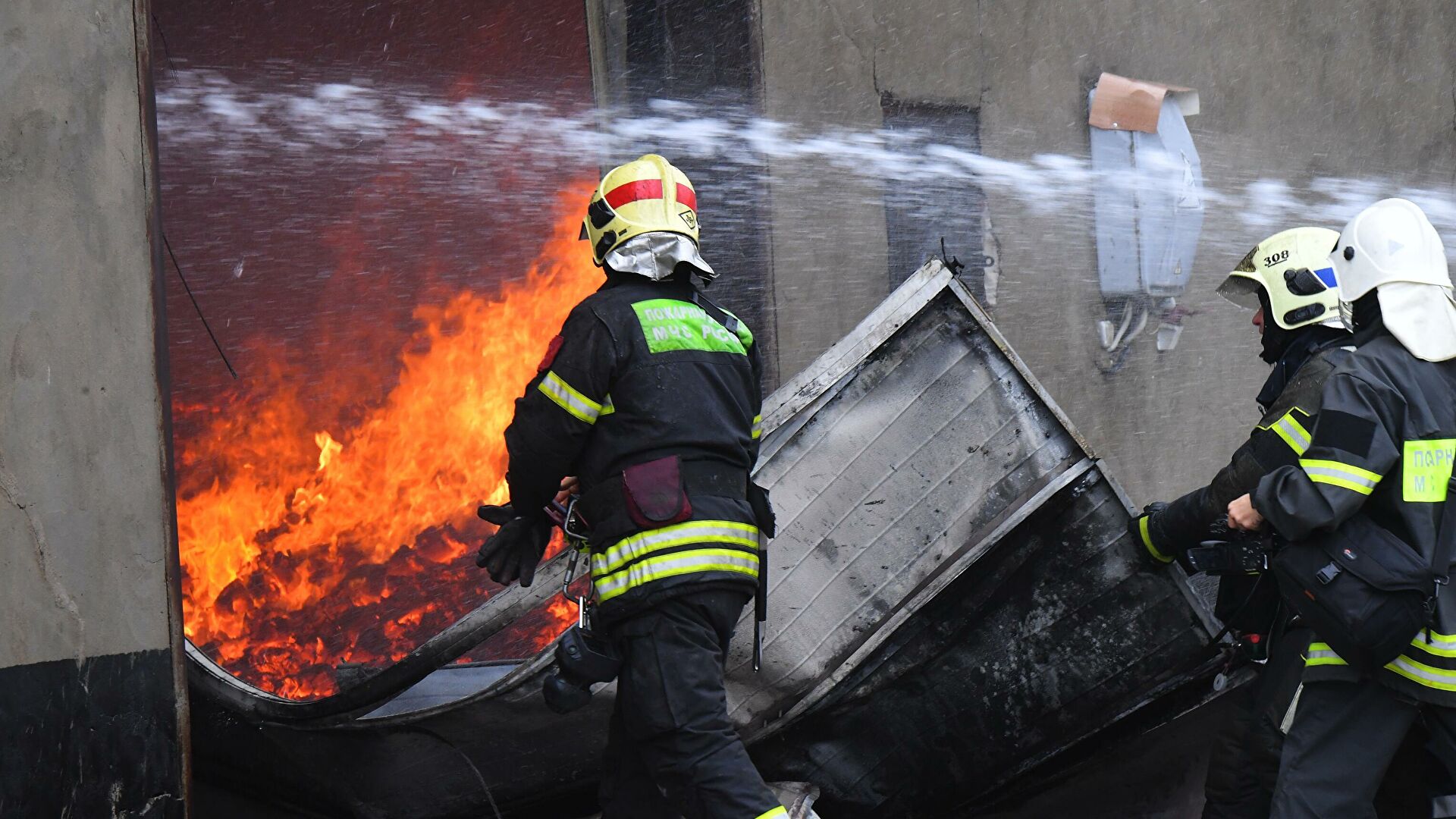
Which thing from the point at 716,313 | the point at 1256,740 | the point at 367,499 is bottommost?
the point at 1256,740

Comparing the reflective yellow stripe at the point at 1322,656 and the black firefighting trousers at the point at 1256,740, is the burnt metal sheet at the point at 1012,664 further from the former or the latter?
the reflective yellow stripe at the point at 1322,656

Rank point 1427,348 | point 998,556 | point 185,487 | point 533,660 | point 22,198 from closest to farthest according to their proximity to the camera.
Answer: point 22,198 < point 1427,348 < point 533,660 < point 998,556 < point 185,487

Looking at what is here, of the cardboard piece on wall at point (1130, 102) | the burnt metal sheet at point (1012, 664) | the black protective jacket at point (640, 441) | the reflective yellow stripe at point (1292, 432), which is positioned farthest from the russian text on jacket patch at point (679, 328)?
the cardboard piece on wall at point (1130, 102)

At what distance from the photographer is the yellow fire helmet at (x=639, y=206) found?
2.94 m

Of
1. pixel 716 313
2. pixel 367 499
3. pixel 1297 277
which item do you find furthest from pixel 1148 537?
pixel 367 499

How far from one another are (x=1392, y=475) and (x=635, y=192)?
6.18 feet

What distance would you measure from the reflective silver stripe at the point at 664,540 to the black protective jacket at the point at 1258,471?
1.28m

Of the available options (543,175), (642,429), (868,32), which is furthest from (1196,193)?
(642,429)

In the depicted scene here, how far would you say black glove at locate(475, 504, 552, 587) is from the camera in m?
2.90

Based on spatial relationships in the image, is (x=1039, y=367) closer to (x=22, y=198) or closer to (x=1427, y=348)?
(x=1427, y=348)

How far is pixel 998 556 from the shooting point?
338 cm

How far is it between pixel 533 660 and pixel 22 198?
1.59 metres

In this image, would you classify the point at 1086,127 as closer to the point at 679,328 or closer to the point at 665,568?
the point at 679,328

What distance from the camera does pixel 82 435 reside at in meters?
2.67
